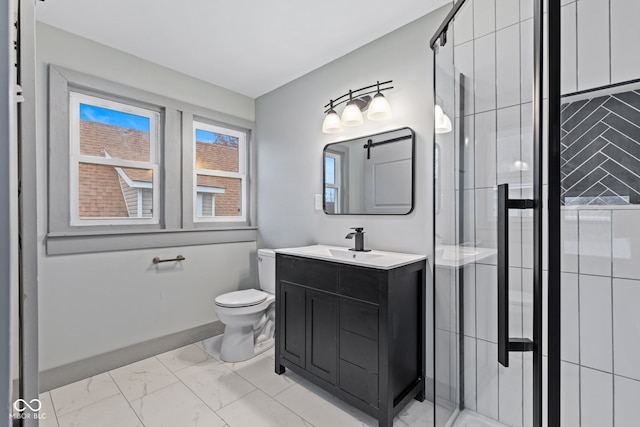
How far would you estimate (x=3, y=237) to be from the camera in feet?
1.29

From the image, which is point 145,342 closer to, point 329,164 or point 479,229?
point 329,164

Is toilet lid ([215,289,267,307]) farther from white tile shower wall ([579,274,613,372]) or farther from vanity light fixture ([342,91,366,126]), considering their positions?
white tile shower wall ([579,274,613,372])

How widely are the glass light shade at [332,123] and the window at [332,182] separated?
0.19 m

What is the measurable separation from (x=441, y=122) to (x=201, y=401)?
2036mm

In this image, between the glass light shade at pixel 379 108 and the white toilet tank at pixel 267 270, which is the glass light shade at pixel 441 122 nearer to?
the glass light shade at pixel 379 108

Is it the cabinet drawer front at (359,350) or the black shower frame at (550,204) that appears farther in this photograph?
the cabinet drawer front at (359,350)

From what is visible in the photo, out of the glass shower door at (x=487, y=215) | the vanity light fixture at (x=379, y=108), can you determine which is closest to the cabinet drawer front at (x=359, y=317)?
the glass shower door at (x=487, y=215)

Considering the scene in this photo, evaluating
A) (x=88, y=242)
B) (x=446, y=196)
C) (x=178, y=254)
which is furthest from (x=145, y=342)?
(x=446, y=196)

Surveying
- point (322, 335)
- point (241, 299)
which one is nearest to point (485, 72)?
point (322, 335)

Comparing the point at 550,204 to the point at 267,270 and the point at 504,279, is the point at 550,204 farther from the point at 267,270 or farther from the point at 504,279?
the point at 267,270

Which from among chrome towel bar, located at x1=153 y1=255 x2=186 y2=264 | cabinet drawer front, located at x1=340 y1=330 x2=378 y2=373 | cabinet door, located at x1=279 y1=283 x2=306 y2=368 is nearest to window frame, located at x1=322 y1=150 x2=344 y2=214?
cabinet door, located at x1=279 y1=283 x2=306 y2=368

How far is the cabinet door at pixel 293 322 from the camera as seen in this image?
6.26 feet

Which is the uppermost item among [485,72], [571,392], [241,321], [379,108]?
[379,108]

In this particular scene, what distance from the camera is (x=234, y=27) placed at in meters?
1.95
